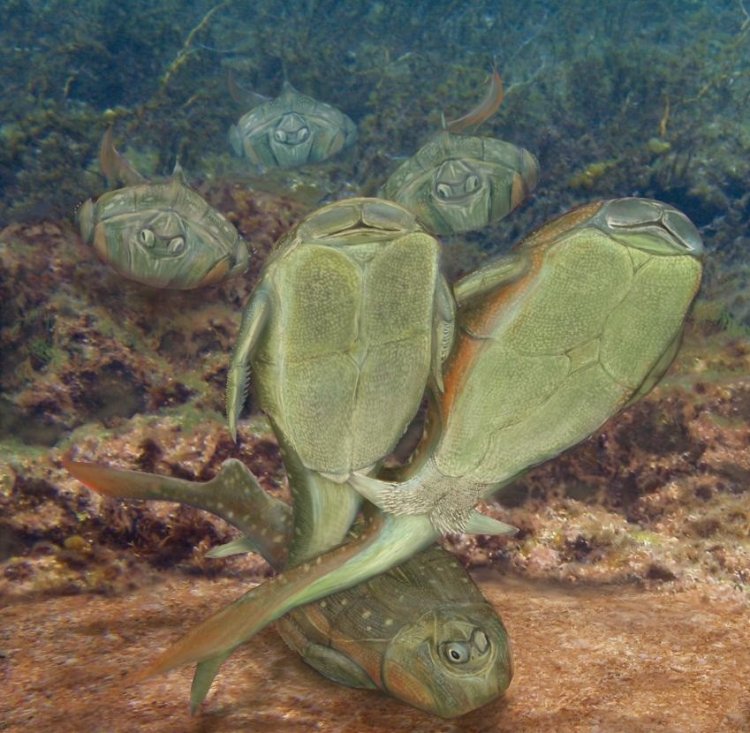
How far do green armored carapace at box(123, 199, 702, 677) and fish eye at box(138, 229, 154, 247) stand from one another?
221 cm

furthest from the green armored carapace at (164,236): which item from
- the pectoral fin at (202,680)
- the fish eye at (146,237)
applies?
the pectoral fin at (202,680)

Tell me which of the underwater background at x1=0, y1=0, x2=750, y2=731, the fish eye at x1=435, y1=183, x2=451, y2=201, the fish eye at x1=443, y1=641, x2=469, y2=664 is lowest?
the underwater background at x1=0, y1=0, x2=750, y2=731

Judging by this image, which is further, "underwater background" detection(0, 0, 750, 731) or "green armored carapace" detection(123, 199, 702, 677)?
"underwater background" detection(0, 0, 750, 731)

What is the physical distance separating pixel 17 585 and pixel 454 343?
6.88ft

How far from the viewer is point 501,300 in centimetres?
194

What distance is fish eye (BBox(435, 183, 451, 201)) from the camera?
4.50 meters

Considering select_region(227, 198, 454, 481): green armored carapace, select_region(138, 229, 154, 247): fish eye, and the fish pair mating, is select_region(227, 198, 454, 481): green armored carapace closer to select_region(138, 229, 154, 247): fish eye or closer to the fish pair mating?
the fish pair mating

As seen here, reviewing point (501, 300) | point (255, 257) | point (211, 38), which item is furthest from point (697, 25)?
point (501, 300)

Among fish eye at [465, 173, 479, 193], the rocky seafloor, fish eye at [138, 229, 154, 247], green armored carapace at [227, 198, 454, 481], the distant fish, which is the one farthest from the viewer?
the distant fish

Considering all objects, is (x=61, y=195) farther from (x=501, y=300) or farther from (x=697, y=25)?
(x=697, y=25)

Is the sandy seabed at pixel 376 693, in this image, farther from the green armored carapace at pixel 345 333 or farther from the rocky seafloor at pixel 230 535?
the green armored carapace at pixel 345 333

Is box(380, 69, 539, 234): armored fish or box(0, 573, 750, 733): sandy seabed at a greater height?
box(380, 69, 539, 234): armored fish

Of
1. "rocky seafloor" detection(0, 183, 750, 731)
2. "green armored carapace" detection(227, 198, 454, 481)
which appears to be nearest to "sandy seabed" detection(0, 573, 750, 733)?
"rocky seafloor" detection(0, 183, 750, 731)

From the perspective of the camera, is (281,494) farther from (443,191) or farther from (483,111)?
(483,111)
